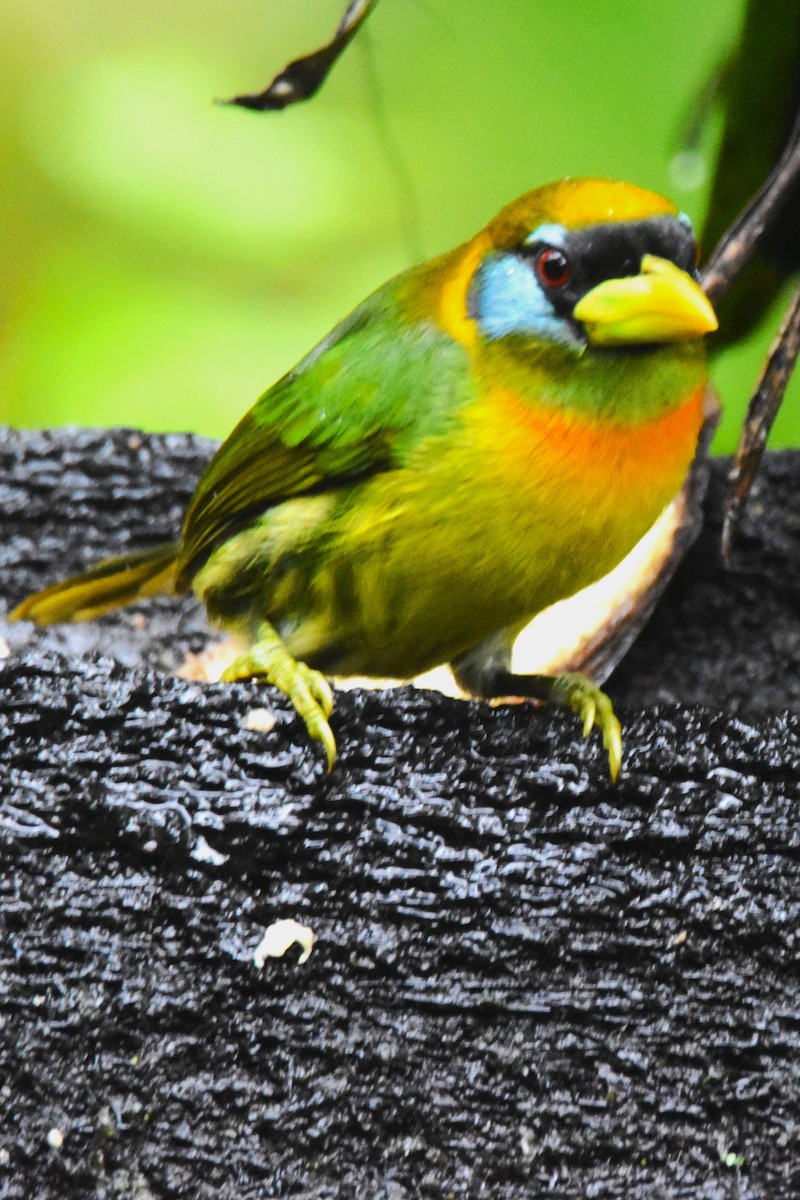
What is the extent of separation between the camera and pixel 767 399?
1.73 meters

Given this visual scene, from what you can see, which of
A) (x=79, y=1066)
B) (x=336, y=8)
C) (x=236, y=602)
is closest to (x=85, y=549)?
(x=236, y=602)

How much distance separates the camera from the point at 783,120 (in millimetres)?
2137

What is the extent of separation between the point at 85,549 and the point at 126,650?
0.67 feet

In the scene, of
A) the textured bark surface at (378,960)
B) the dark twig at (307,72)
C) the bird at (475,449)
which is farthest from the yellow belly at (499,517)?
the dark twig at (307,72)

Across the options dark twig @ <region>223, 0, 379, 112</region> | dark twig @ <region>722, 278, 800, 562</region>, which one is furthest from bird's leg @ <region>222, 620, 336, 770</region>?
dark twig @ <region>223, 0, 379, 112</region>

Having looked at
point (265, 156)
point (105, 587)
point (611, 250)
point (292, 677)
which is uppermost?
point (611, 250)

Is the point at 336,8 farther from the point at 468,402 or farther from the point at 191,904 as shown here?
the point at 191,904

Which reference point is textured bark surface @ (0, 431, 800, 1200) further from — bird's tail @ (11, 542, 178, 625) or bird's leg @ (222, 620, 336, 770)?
bird's tail @ (11, 542, 178, 625)

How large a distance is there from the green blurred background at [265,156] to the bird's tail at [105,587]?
578 millimetres

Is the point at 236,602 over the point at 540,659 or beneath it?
over

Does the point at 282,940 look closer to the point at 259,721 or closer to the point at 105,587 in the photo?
the point at 259,721

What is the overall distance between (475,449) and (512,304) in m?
0.17

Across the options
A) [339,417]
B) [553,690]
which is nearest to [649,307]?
[339,417]

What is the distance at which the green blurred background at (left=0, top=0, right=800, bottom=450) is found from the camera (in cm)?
214
